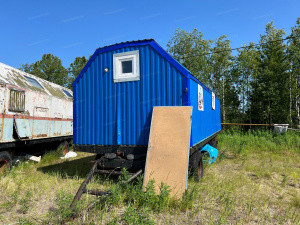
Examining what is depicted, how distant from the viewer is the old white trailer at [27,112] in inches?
234

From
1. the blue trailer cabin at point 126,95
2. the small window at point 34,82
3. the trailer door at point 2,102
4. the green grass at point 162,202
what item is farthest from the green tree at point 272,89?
the trailer door at point 2,102

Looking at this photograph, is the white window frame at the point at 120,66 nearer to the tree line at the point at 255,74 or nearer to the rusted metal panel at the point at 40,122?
the rusted metal panel at the point at 40,122

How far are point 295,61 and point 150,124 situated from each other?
25.3 meters

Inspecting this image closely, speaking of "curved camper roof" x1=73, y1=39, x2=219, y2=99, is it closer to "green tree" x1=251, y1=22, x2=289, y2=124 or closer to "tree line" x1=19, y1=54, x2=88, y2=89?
"green tree" x1=251, y1=22, x2=289, y2=124

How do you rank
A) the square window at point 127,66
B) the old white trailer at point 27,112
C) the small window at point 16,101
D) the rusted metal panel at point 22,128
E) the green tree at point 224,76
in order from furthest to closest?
the green tree at point 224,76, the rusted metal panel at point 22,128, the small window at point 16,101, the old white trailer at point 27,112, the square window at point 127,66

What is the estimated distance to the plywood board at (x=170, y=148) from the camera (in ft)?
13.4

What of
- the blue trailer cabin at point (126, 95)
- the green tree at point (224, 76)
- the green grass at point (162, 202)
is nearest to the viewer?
the green grass at point (162, 202)

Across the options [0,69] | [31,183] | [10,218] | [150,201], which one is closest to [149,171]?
[150,201]

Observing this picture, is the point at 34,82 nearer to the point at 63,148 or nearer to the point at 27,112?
the point at 27,112

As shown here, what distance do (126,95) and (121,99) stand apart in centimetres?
17

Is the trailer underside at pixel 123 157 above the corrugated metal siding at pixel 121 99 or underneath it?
underneath

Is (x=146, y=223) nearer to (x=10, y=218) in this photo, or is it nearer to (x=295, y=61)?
(x=10, y=218)

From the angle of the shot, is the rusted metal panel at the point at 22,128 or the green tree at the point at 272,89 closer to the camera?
the rusted metal panel at the point at 22,128

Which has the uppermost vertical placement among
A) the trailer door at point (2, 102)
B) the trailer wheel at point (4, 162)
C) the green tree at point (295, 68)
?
the green tree at point (295, 68)
